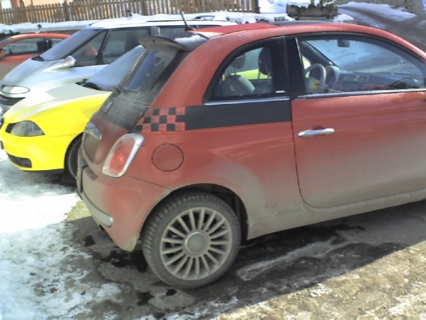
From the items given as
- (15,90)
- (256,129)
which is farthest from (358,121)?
(15,90)

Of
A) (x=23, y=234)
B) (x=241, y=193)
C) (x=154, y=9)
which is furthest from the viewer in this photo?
(x=154, y=9)

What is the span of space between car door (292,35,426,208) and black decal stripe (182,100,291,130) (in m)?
0.12

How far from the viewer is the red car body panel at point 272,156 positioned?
118 inches

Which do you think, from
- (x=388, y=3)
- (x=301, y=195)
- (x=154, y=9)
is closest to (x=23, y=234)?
(x=301, y=195)

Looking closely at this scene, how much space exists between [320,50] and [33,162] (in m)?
3.07

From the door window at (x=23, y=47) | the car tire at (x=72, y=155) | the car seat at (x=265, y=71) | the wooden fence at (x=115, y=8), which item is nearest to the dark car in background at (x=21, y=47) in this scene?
the door window at (x=23, y=47)

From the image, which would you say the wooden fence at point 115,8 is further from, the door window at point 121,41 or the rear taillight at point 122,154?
the rear taillight at point 122,154

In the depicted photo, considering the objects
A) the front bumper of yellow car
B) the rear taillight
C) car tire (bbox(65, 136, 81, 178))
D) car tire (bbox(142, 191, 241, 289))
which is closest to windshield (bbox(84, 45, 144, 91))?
car tire (bbox(65, 136, 81, 178))

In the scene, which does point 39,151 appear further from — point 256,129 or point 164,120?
point 256,129

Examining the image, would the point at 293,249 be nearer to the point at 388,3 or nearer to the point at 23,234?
the point at 23,234

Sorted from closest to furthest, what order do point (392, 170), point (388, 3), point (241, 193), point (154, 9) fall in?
point (241, 193) → point (392, 170) → point (154, 9) → point (388, 3)

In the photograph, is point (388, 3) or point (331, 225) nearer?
point (331, 225)

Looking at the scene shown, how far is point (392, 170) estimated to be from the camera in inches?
142

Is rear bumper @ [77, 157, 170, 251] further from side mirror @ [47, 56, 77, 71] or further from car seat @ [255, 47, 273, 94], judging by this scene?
side mirror @ [47, 56, 77, 71]
